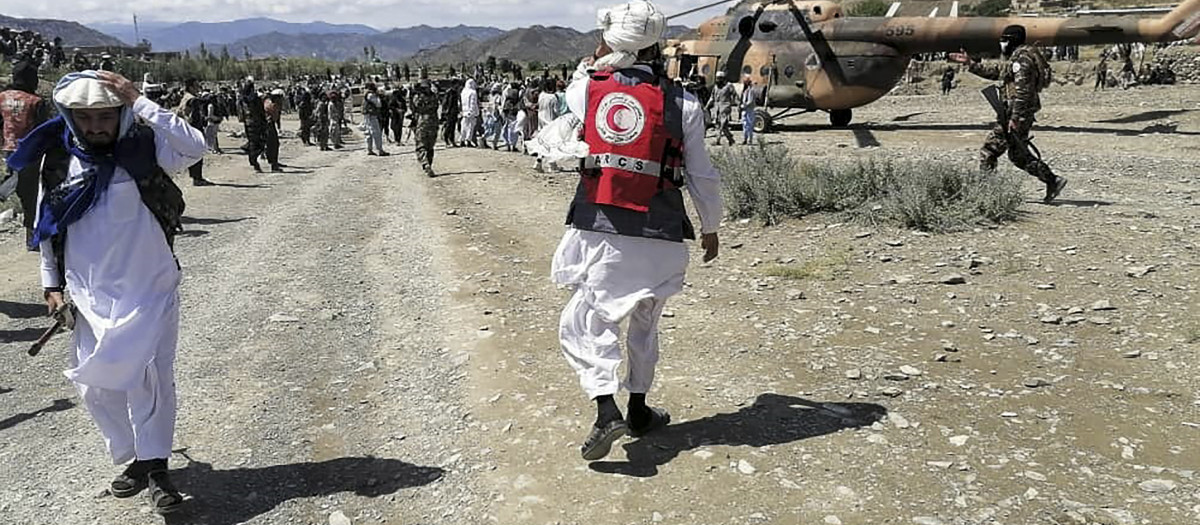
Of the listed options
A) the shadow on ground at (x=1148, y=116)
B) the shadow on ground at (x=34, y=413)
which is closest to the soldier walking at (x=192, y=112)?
the shadow on ground at (x=34, y=413)

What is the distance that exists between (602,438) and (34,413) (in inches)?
125

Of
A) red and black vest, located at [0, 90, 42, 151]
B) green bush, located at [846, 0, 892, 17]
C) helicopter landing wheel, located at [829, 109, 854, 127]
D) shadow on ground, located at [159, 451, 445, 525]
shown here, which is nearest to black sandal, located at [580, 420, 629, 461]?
shadow on ground, located at [159, 451, 445, 525]

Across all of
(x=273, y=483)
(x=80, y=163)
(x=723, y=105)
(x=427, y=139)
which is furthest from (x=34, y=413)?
(x=723, y=105)

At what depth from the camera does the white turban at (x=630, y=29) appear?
11.6ft

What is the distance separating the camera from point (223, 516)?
3.56 meters

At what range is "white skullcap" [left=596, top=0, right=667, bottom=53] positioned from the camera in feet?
11.6

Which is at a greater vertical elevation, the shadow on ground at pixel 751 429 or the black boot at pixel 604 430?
the black boot at pixel 604 430

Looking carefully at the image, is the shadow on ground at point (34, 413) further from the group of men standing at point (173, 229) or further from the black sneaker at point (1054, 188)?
the black sneaker at point (1054, 188)

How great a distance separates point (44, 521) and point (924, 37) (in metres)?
17.6

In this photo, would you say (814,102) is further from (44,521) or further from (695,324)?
(44,521)

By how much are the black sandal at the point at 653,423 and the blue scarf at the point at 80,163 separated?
7.25 ft

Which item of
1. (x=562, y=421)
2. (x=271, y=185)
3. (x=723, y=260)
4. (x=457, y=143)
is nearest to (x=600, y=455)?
(x=562, y=421)

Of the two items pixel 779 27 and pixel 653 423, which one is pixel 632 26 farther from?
pixel 779 27

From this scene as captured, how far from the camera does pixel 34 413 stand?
15.7 feet
